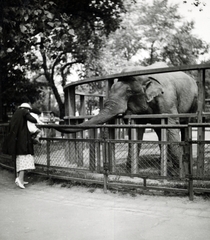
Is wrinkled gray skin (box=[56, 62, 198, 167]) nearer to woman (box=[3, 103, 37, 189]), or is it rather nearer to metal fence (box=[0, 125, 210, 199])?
metal fence (box=[0, 125, 210, 199])

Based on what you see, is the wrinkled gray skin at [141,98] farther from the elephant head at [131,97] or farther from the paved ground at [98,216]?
the paved ground at [98,216]

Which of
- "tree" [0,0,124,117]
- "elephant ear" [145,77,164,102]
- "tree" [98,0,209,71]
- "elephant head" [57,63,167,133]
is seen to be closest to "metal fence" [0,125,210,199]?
"elephant head" [57,63,167,133]

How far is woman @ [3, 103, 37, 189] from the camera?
282 inches

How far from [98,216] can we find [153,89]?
13.8ft

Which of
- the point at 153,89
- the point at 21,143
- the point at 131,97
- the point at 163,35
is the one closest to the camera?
the point at 21,143

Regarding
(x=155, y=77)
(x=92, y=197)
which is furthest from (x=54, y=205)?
(x=155, y=77)

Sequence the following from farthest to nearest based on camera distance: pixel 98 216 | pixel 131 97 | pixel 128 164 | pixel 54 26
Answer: pixel 54 26, pixel 131 97, pixel 128 164, pixel 98 216

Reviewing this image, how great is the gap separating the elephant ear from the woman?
112 inches

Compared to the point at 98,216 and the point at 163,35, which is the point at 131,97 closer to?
the point at 98,216

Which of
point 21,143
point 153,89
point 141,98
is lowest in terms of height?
point 21,143

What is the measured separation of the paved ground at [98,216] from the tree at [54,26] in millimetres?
3984

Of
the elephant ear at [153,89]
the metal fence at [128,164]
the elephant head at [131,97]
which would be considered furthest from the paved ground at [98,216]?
the elephant ear at [153,89]

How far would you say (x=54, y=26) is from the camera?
929cm

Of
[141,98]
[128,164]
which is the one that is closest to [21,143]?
[128,164]
